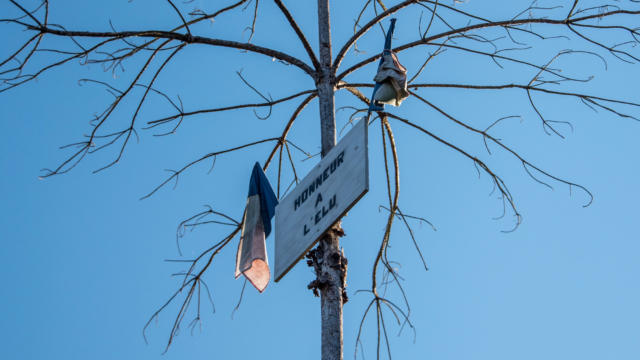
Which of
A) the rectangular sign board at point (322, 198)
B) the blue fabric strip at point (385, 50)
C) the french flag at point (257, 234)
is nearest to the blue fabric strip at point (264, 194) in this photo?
the french flag at point (257, 234)

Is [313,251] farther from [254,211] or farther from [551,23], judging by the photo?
[551,23]

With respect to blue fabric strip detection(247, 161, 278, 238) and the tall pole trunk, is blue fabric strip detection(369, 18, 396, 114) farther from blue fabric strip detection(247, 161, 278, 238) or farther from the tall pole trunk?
blue fabric strip detection(247, 161, 278, 238)

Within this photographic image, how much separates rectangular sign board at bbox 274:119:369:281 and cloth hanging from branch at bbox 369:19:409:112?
50cm

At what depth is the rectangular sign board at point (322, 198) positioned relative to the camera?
3.33 m

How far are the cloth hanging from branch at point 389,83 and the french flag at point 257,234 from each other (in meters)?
0.76

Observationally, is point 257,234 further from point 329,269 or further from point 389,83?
point 389,83

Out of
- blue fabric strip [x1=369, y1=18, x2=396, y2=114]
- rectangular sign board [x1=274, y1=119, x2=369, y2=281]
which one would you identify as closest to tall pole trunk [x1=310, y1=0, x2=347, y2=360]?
rectangular sign board [x1=274, y1=119, x2=369, y2=281]

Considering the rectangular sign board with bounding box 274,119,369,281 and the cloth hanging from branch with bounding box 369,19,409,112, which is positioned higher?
the cloth hanging from branch with bounding box 369,19,409,112

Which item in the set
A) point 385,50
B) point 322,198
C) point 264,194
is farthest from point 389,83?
point 264,194

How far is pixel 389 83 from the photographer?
159 inches

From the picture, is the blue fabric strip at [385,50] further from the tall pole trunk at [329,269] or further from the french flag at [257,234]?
the french flag at [257,234]

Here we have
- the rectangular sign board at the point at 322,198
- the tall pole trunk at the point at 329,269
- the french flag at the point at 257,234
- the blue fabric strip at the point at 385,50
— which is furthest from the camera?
the french flag at the point at 257,234

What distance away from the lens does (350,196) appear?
3311 mm

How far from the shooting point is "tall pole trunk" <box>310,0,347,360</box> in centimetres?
366
